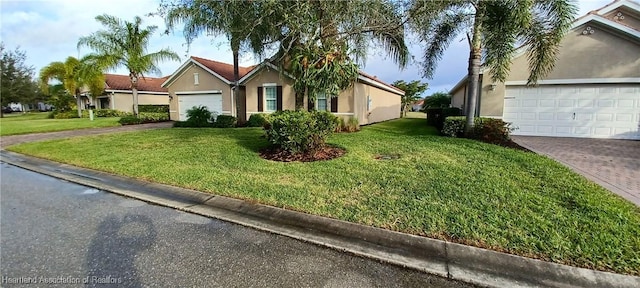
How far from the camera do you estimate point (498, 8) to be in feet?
28.5

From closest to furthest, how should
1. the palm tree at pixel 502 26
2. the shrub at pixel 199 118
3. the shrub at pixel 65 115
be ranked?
the palm tree at pixel 502 26 < the shrub at pixel 199 118 < the shrub at pixel 65 115

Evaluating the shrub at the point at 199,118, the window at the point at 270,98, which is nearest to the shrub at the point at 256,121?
the window at the point at 270,98

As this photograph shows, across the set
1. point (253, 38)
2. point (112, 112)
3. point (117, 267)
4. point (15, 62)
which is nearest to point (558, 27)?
point (253, 38)

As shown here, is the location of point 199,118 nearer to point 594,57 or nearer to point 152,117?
point 152,117

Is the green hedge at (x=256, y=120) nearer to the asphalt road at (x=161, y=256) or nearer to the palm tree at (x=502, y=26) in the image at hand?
the palm tree at (x=502, y=26)

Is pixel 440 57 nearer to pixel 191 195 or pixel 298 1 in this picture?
pixel 298 1

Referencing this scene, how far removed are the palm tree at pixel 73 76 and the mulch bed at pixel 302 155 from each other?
20.7 metres

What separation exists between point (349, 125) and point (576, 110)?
29.6 ft

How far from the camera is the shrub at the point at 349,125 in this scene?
13.6 metres

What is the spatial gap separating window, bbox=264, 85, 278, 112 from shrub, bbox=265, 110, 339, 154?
28.9 ft

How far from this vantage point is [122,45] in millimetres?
19609

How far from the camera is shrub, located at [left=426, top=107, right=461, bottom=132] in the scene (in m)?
14.0

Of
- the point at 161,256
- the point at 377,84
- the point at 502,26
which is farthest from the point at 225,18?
the point at 377,84

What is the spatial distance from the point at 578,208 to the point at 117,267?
19.4 ft
